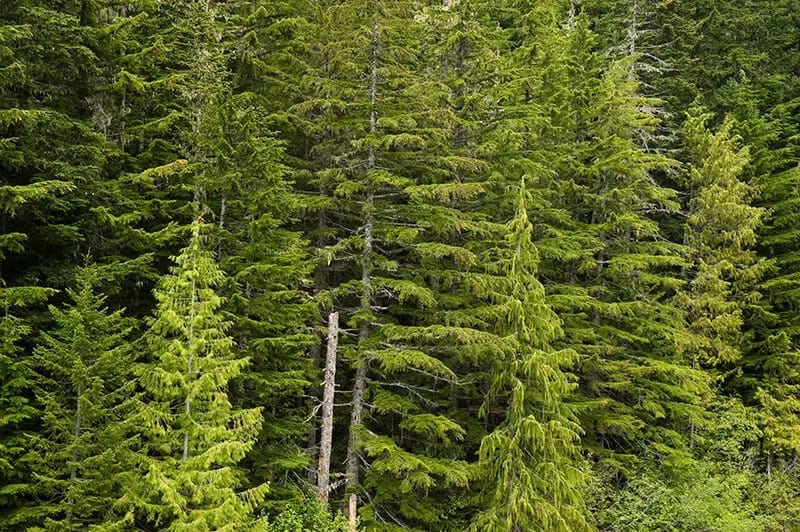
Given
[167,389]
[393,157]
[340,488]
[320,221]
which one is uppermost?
[393,157]

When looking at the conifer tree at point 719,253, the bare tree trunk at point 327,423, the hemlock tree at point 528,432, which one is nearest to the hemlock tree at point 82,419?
the bare tree trunk at point 327,423

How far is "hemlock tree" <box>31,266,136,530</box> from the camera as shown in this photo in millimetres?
10109

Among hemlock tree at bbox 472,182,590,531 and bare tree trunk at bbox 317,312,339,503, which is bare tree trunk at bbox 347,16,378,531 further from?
hemlock tree at bbox 472,182,590,531

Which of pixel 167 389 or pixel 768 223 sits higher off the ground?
pixel 768 223

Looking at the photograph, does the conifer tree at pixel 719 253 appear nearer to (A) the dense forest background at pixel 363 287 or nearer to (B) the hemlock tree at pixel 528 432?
(A) the dense forest background at pixel 363 287

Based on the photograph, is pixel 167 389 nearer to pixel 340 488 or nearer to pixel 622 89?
pixel 340 488

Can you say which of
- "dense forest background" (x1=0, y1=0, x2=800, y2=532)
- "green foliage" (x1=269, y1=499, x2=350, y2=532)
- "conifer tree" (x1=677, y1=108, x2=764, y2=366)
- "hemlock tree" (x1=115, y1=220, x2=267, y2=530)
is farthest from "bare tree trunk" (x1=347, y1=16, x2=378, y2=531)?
"conifer tree" (x1=677, y1=108, x2=764, y2=366)

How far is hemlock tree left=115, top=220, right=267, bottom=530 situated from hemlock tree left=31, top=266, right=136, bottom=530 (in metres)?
0.71

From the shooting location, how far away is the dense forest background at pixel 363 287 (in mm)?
10508

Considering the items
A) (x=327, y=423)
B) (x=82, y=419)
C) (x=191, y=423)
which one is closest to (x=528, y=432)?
(x=327, y=423)

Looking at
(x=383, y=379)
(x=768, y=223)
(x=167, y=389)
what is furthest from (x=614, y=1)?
(x=167, y=389)

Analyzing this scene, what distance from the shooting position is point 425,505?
15.2 metres

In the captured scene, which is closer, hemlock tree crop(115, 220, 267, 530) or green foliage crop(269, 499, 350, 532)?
hemlock tree crop(115, 220, 267, 530)

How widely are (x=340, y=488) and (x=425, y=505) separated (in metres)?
2.53
